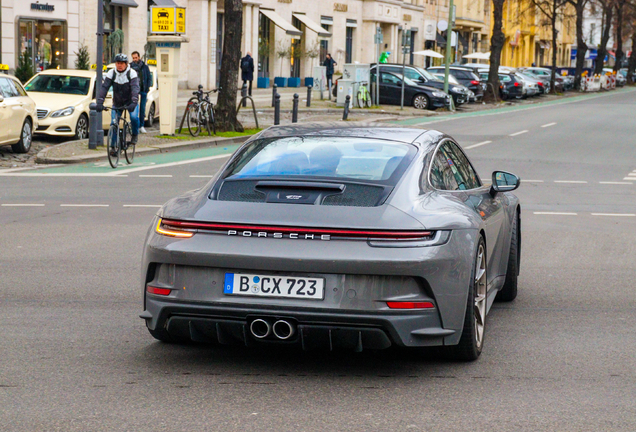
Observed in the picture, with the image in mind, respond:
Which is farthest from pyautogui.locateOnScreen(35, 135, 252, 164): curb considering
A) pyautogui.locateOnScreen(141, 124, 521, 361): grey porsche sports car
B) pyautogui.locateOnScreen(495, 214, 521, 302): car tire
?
pyautogui.locateOnScreen(141, 124, 521, 361): grey porsche sports car

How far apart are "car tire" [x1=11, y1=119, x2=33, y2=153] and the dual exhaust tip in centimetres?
1522

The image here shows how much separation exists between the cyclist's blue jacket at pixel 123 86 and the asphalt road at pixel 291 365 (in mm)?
7382

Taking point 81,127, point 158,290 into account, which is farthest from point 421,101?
point 158,290

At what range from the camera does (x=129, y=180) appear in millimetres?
15734

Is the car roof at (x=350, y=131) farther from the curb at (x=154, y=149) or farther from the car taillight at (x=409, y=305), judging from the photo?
the curb at (x=154, y=149)

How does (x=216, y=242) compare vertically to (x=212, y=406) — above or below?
above

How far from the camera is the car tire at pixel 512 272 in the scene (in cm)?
730

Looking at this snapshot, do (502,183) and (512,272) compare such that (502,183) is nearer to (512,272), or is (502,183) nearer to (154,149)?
(512,272)

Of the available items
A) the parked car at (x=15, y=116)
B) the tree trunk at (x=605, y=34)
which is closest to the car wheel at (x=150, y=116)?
the parked car at (x=15, y=116)

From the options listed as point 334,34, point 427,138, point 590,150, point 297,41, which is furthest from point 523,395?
point 334,34

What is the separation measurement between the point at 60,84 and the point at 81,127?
4.53ft

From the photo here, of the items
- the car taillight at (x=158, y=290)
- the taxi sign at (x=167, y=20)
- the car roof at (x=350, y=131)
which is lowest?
the car taillight at (x=158, y=290)

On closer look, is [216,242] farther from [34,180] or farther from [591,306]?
[34,180]

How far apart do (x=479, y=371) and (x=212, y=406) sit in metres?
1.56
